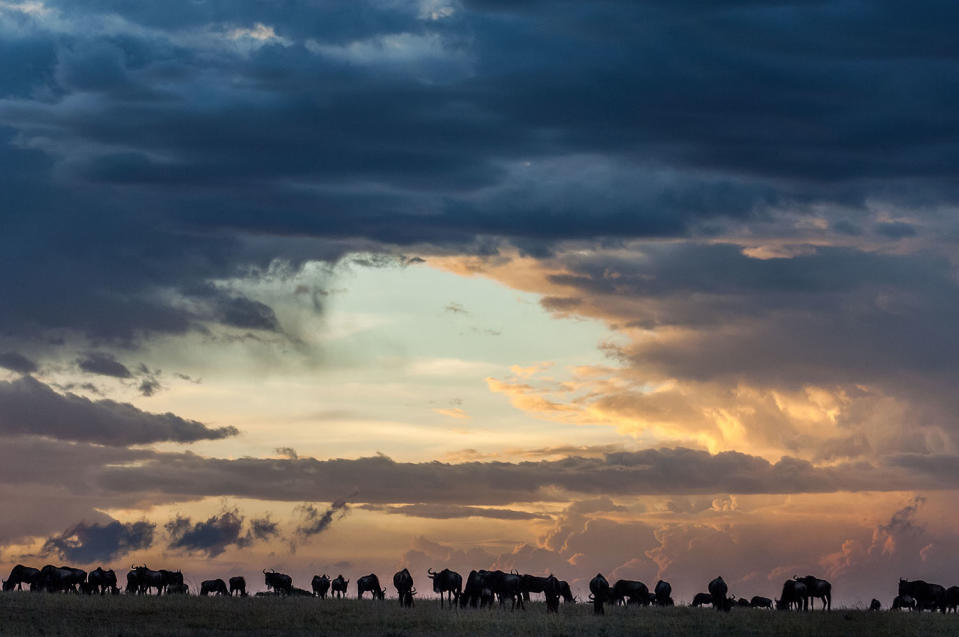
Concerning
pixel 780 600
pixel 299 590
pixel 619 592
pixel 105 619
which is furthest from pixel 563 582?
pixel 105 619

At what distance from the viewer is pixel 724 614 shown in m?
70.1

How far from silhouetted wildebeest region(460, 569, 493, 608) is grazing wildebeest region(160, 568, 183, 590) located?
26897 mm

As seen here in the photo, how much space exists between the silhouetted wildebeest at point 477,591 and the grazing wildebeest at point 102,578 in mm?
29277

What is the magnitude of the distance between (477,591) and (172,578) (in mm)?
29705

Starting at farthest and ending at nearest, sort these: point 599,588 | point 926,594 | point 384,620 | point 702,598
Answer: point 702,598
point 926,594
point 599,588
point 384,620

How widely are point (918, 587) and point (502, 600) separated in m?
32.1

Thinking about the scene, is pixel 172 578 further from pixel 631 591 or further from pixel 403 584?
pixel 631 591

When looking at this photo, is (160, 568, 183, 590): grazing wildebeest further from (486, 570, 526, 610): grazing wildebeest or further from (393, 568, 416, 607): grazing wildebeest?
(486, 570, 526, 610): grazing wildebeest

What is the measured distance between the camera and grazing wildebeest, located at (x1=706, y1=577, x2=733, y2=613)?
7575cm

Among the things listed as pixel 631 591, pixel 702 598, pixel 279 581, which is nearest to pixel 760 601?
pixel 702 598

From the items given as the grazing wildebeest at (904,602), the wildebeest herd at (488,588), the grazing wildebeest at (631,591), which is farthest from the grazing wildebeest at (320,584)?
the grazing wildebeest at (904,602)

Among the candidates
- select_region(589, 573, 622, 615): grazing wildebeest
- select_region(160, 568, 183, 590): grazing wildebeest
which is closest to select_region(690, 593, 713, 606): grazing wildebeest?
select_region(589, 573, 622, 615): grazing wildebeest

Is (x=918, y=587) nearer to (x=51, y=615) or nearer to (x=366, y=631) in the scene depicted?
→ (x=366, y=631)

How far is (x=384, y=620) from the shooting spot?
202ft
